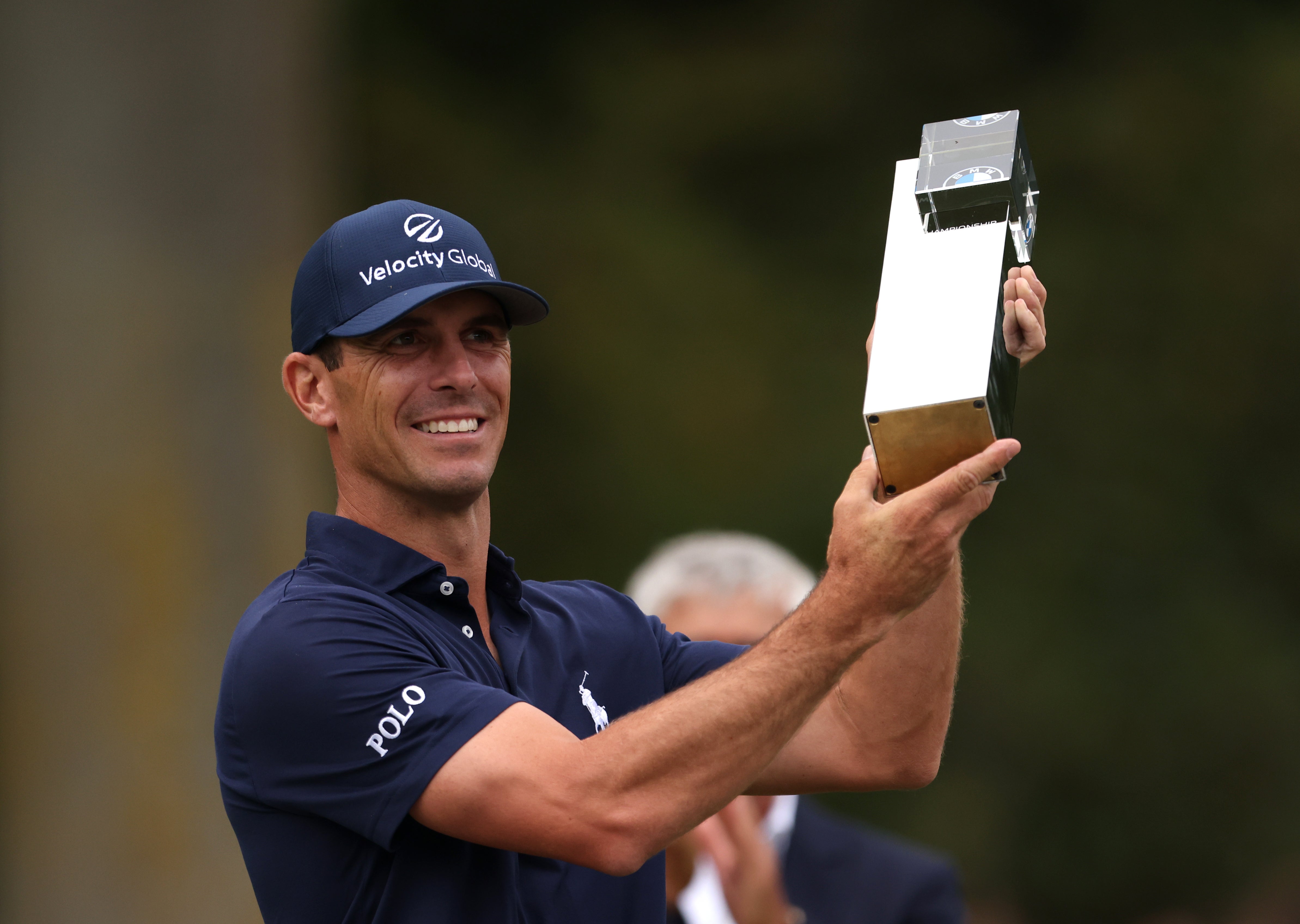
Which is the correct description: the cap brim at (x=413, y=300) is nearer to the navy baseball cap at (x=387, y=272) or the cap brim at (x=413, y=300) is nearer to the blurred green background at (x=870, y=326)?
the navy baseball cap at (x=387, y=272)

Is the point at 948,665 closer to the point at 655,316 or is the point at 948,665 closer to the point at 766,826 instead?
the point at 766,826

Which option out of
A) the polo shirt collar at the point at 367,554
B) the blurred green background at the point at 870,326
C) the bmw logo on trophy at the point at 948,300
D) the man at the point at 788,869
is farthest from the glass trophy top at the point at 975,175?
the blurred green background at the point at 870,326

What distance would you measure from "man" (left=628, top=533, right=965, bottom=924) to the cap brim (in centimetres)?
129

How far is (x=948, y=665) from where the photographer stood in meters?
2.88

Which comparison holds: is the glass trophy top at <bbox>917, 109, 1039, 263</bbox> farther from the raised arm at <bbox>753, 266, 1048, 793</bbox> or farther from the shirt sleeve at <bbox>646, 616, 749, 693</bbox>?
the shirt sleeve at <bbox>646, 616, 749, 693</bbox>

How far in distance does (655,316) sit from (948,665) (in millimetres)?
6928

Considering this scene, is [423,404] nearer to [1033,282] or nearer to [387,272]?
[387,272]

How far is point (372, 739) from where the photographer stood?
94.6 inches

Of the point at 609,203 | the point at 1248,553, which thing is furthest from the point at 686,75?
the point at 1248,553

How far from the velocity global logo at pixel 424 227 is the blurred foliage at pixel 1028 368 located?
21.3 feet

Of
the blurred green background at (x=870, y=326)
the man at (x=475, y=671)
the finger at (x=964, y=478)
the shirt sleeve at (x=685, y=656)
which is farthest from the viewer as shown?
the blurred green background at (x=870, y=326)

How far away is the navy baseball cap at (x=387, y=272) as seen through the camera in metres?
2.73

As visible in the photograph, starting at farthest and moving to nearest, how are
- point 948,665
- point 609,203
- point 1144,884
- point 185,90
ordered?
point 609,203, point 1144,884, point 185,90, point 948,665

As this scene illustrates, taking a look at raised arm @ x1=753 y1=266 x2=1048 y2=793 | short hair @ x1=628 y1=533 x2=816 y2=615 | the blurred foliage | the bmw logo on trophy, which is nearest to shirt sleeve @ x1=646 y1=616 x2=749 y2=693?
raised arm @ x1=753 y1=266 x2=1048 y2=793
